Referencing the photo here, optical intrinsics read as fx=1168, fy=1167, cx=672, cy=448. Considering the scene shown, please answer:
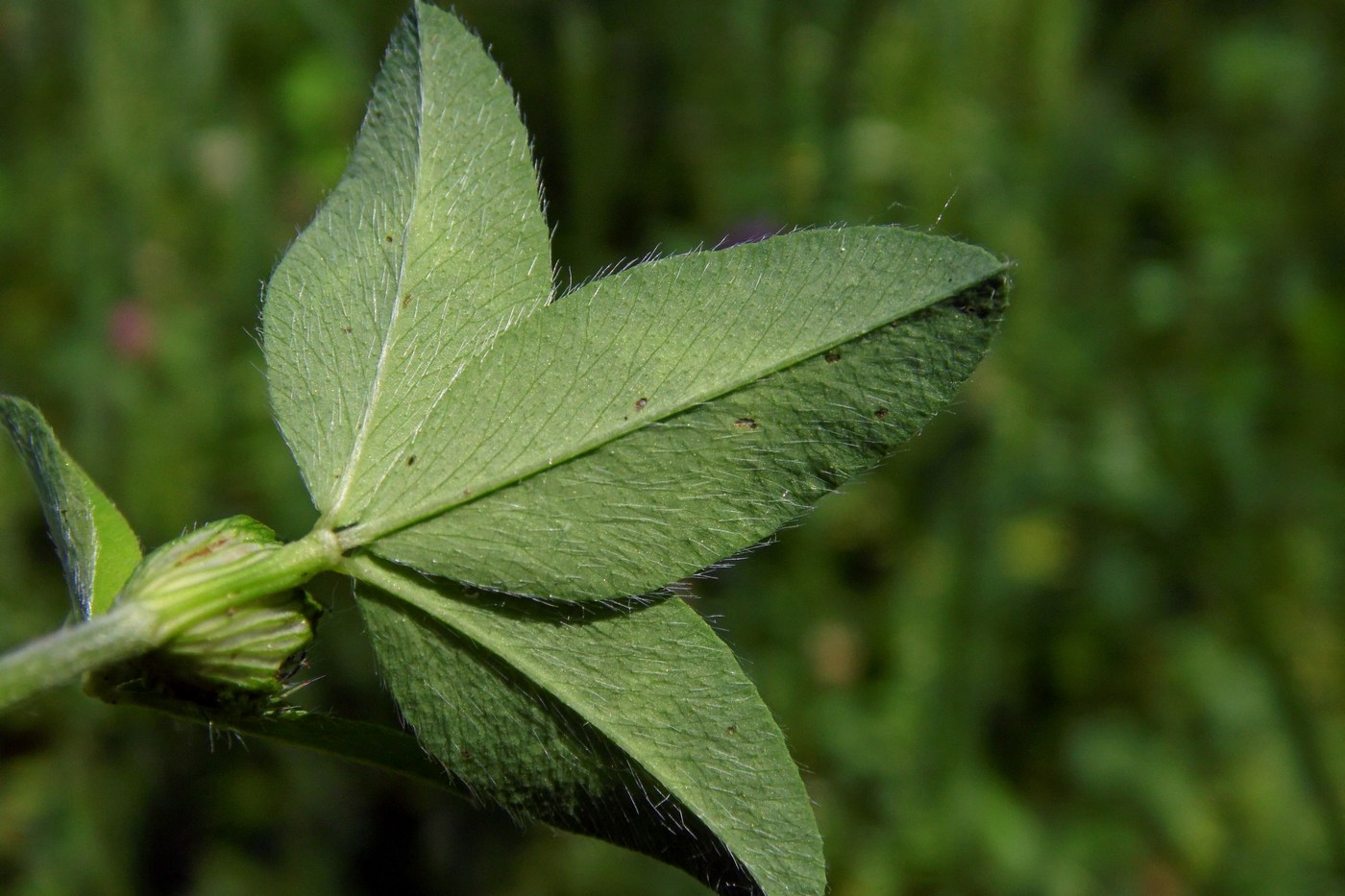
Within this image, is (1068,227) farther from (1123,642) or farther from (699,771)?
(699,771)

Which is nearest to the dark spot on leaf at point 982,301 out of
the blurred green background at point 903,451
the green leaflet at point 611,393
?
the green leaflet at point 611,393

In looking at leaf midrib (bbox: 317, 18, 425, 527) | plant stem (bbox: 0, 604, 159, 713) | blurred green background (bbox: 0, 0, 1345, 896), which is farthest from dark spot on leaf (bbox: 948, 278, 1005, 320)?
blurred green background (bbox: 0, 0, 1345, 896)

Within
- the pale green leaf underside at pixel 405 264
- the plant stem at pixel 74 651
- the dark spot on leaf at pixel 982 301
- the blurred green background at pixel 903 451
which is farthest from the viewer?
the blurred green background at pixel 903 451

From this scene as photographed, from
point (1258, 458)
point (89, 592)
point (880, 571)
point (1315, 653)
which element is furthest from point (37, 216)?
point (1315, 653)

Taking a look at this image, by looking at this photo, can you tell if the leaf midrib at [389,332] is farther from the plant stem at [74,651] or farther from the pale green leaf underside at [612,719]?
the plant stem at [74,651]

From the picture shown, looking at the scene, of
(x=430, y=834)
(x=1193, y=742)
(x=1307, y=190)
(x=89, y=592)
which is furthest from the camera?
(x=1307, y=190)

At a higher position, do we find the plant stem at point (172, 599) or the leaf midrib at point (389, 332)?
the leaf midrib at point (389, 332)

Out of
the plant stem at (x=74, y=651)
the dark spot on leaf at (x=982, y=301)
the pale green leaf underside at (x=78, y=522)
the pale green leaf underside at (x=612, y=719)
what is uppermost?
the pale green leaf underside at (x=78, y=522)
